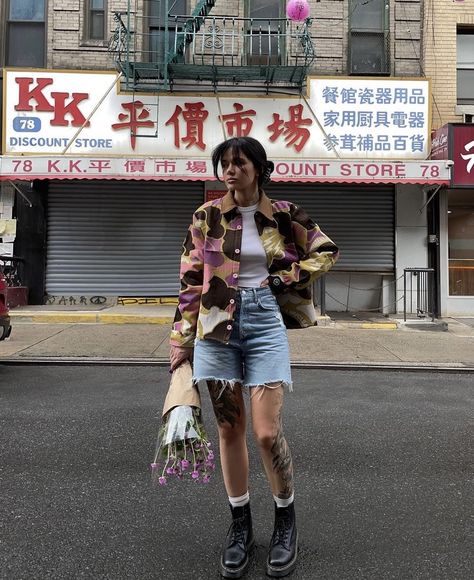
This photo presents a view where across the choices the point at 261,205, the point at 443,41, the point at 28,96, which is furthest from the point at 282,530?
the point at 443,41

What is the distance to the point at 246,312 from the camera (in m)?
2.38

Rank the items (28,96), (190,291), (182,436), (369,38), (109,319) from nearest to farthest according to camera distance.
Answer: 1. (182,436)
2. (190,291)
3. (109,319)
4. (28,96)
5. (369,38)

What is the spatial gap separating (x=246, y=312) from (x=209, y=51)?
11.2 m

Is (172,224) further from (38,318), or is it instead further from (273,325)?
(273,325)

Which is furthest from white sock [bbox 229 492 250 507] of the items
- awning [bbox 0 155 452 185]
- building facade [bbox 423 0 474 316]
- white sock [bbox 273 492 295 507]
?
building facade [bbox 423 0 474 316]

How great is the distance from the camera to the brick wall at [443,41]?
40.0 feet

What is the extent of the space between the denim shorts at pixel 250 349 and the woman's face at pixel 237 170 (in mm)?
480

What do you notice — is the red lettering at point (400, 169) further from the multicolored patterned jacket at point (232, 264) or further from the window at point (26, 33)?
the multicolored patterned jacket at point (232, 264)

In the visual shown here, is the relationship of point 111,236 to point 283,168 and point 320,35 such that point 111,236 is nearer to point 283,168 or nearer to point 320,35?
point 283,168

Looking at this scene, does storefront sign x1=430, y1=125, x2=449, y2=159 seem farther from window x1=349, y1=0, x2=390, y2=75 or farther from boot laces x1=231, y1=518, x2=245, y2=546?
boot laces x1=231, y1=518, x2=245, y2=546

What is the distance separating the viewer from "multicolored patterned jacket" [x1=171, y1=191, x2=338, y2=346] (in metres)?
2.37

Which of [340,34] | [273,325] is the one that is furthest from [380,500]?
[340,34]

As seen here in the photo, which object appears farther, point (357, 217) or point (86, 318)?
point (357, 217)

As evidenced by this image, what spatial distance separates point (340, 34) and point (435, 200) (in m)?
4.44
